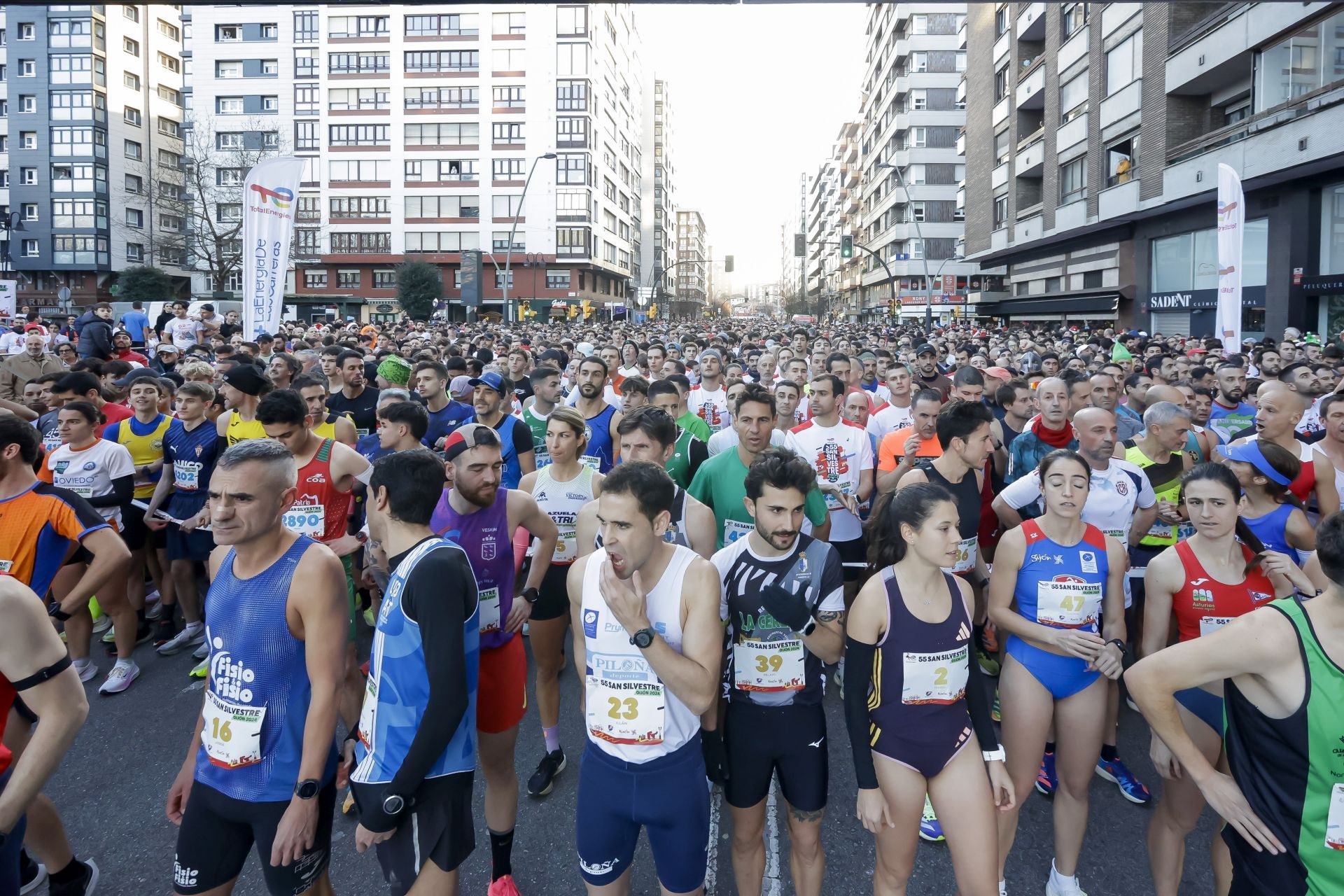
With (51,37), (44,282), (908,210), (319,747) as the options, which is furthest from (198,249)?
(319,747)

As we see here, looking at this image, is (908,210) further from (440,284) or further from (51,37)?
(51,37)

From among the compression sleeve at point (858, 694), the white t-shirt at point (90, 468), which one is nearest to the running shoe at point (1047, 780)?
the compression sleeve at point (858, 694)

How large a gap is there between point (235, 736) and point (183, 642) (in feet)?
15.7

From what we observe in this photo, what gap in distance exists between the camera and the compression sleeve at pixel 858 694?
332 cm

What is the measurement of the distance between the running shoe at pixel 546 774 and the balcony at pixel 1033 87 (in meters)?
43.2

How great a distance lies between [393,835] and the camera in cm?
287

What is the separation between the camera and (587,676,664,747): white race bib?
2.97m

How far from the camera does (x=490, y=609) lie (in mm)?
4152

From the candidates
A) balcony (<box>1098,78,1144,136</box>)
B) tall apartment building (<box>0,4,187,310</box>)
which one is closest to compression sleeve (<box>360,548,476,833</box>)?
balcony (<box>1098,78,1144,136</box>)

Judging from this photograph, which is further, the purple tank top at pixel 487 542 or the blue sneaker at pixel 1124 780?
the blue sneaker at pixel 1124 780

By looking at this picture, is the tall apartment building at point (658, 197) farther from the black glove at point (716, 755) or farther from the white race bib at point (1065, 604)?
the black glove at point (716, 755)

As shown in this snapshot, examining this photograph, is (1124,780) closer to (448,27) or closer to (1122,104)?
(1122,104)

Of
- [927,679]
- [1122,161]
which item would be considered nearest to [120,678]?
[927,679]

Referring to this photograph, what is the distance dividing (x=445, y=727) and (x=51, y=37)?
8781 cm
